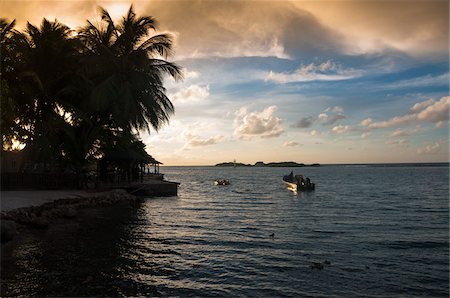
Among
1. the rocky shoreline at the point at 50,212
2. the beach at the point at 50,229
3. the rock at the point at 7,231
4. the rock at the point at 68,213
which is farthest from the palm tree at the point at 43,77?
the rock at the point at 7,231

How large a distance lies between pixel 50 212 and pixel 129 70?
14056 millimetres

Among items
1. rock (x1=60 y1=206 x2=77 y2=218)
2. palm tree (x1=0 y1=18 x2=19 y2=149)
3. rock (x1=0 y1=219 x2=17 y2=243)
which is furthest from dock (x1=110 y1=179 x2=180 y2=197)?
rock (x1=0 y1=219 x2=17 y2=243)

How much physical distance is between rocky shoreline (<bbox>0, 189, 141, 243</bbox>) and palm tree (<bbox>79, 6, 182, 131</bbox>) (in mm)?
6175

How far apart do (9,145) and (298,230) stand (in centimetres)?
2638

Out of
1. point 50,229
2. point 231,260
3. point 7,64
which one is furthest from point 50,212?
point 7,64

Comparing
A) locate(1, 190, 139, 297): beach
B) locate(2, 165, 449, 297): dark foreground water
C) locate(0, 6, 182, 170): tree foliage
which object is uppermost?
locate(0, 6, 182, 170): tree foliage

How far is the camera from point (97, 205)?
22688 mm

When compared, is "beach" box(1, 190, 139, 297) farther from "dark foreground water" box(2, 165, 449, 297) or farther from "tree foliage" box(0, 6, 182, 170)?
"tree foliage" box(0, 6, 182, 170)

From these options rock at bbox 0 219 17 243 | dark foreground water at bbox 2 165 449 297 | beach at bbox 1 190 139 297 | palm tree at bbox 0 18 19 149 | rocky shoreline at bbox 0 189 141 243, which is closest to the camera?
dark foreground water at bbox 2 165 449 297

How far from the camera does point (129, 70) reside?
27.6 metres

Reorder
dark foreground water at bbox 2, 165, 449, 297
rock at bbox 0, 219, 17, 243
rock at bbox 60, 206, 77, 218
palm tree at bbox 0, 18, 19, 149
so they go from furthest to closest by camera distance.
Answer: palm tree at bbox 0, 18, 19, 149 < rock at bbox 60, 206, 77, 218 < rock at bbox 0, 219, 17, 243 < dark foreground water at bbox 2, 165, 449, 297

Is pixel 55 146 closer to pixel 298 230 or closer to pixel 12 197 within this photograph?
pixel 12 197

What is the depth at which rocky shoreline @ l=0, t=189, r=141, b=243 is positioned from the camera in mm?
13328

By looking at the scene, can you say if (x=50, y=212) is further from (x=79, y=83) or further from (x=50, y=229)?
(x=79, y=83)
